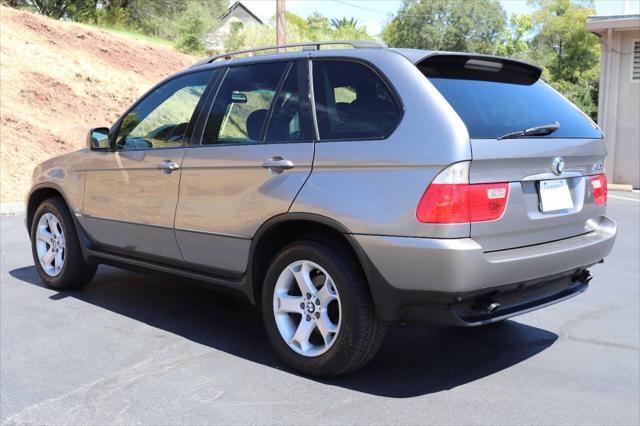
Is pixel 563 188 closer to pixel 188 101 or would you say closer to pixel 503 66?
pixel 503 66

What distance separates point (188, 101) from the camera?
4895 millimetres

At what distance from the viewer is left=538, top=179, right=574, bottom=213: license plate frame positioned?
12.0ft

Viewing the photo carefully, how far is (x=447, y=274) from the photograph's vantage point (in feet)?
10.9

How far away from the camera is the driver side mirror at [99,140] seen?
5316 millimetres

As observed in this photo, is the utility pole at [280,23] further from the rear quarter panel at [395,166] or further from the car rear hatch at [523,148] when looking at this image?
the rear quarter panel at [395,166]

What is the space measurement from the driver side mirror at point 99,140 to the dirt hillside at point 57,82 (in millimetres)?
7428

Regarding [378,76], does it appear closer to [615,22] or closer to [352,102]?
[352,102]

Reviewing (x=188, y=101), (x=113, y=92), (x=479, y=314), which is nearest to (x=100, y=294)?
(x=188, y=101)

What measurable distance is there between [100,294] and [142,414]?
256cm

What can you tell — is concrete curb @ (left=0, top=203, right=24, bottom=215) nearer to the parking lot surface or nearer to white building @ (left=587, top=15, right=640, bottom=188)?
the parking lot surface

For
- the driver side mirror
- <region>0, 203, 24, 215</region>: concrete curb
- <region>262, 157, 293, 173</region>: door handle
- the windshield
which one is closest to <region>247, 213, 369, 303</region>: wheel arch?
<region>262, 157, 293, 173</region>: door handle

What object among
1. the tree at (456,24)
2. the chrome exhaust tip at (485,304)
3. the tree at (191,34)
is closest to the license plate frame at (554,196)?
the chrome exhaust tip at (485,304)

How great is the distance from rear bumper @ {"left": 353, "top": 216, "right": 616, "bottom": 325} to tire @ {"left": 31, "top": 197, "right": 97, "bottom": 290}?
3026mm

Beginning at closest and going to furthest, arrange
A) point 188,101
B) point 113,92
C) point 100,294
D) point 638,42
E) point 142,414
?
point 142,414 < point 188,101 < point 100,294 < point 638,42 < point 113,92
